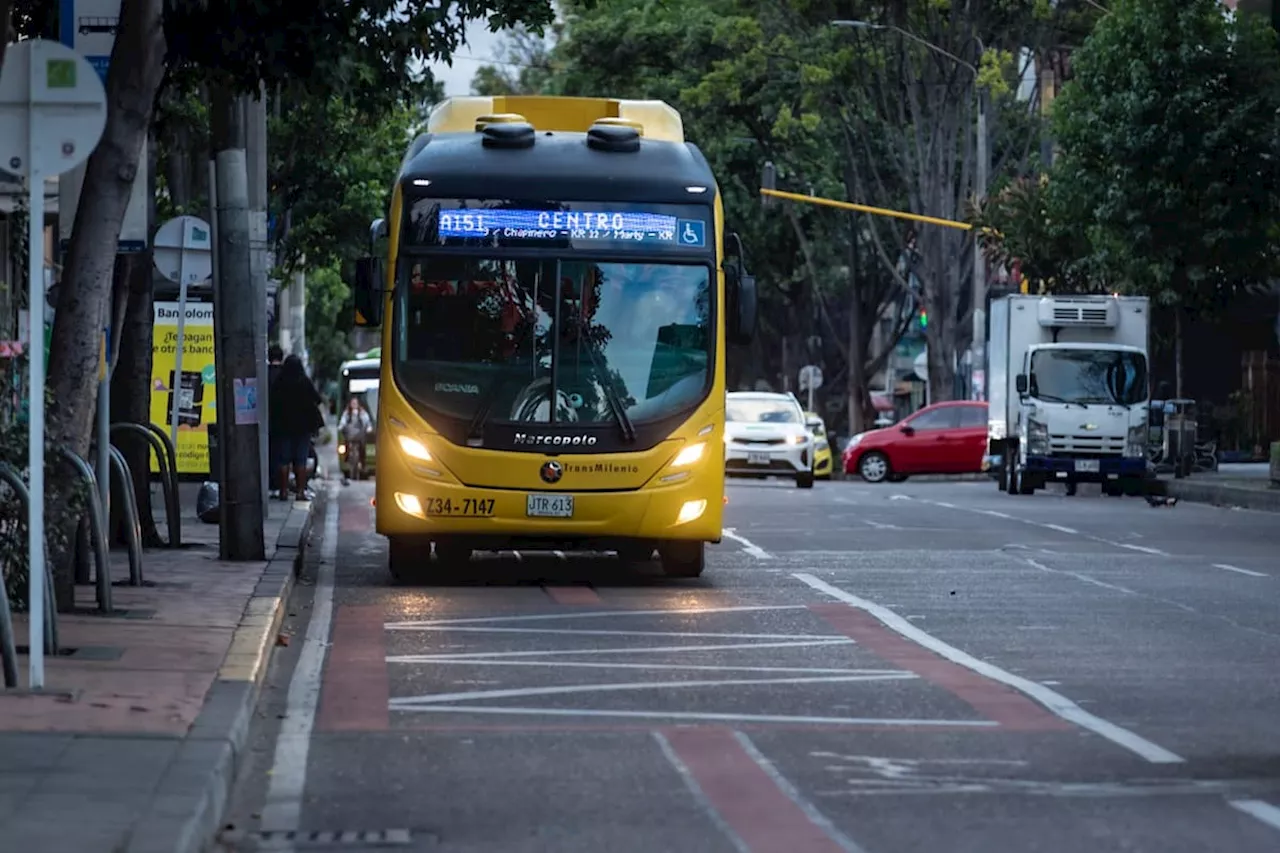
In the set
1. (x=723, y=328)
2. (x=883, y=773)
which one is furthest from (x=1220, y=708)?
(x=723, y=328)

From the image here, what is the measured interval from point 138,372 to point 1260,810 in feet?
47.0

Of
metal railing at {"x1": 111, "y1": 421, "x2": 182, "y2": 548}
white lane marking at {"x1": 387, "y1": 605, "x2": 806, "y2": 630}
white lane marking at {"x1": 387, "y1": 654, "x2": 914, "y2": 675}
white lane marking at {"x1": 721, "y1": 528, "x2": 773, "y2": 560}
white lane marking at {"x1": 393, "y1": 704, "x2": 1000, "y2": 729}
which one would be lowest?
white lane marking at {"x1": 393, "y1": 704, "x2": 1000, "y2": 729}

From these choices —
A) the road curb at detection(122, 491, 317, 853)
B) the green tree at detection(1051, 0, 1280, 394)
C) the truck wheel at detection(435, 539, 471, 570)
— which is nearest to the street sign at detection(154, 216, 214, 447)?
the truck wheel at detection(435, 539, 471, 570)

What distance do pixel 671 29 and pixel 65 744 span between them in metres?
48.1

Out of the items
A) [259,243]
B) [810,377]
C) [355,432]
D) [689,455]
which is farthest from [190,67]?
[810,377]

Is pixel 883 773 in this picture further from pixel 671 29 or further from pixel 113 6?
pixel 671 29

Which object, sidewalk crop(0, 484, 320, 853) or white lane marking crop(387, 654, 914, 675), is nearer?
sidewalk crop(0, 484, 320, 853)

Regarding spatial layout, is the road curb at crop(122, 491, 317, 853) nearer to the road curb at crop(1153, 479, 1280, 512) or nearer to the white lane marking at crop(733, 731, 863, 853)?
the white lane marking at crop(733, 731, 863, 853)

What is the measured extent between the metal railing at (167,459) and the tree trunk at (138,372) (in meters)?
0.23

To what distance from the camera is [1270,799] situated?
9.12 m

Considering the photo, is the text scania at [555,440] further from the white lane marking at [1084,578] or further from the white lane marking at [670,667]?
the white lane marking at [670,667]

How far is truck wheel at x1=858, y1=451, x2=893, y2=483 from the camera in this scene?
4866 centimetres

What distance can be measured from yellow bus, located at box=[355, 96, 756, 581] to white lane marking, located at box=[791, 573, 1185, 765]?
1.82 metres

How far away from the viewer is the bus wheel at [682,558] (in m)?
19.6
